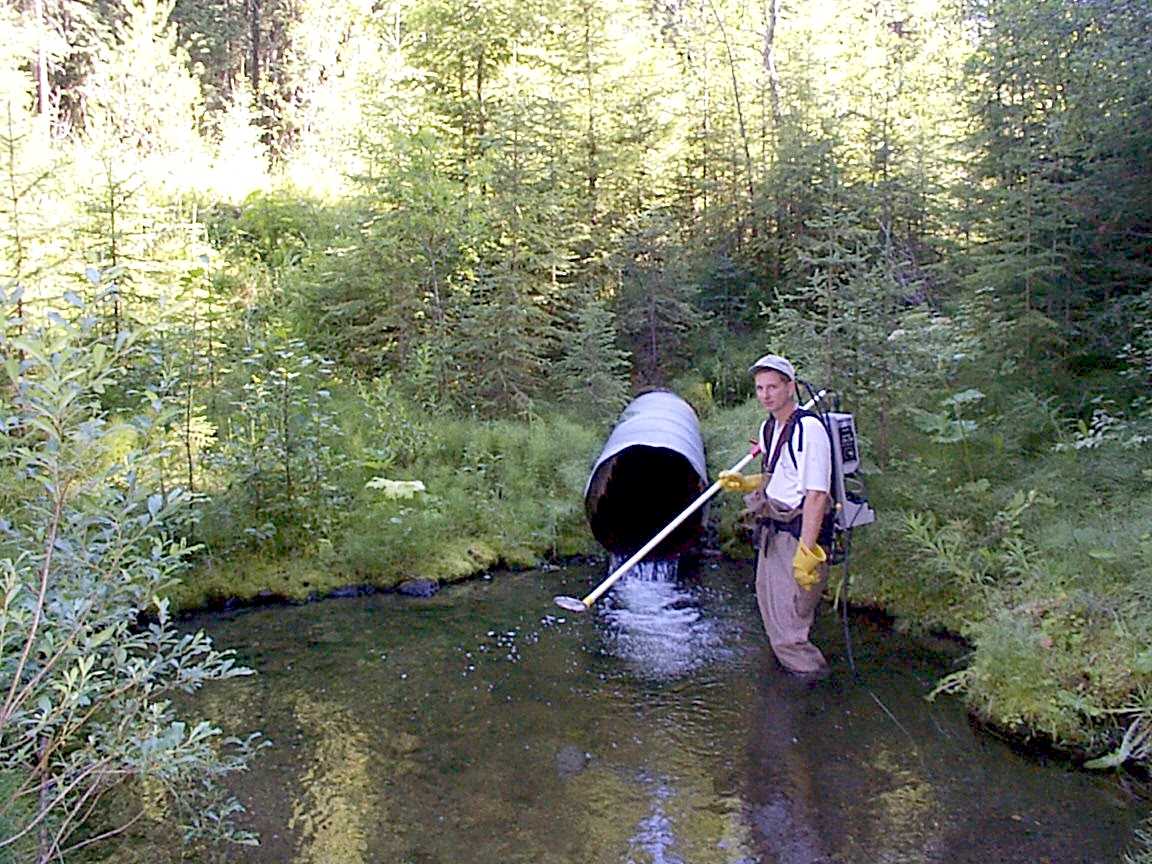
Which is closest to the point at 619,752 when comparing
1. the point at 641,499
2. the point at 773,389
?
the point at 773,389

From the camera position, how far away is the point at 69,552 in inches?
121

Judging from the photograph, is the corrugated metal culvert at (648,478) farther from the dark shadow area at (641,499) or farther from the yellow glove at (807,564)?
the yellow glove at (807,564)

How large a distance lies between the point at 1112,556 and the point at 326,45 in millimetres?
22518

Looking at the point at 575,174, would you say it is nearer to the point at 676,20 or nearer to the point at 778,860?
the point at 676,20

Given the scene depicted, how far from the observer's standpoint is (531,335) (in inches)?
488

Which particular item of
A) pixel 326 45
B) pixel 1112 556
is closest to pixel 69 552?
pixel 1112 556

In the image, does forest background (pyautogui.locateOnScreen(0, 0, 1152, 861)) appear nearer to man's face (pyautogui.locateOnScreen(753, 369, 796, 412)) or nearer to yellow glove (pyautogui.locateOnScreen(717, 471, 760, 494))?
yellow glove (pyautogui.locateOnScreen(717, 471, 760, 494))

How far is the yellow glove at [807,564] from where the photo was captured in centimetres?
559

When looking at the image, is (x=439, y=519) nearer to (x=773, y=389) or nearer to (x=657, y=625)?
(x=657, y=625)

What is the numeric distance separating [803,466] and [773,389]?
1.67 feet

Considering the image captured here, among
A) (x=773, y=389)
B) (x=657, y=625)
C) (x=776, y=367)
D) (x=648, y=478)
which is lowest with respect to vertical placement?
(x=657, y=625)

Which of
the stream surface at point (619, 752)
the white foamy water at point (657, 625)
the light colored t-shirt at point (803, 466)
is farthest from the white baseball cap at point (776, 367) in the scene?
the white foamy water at point (657, 625)

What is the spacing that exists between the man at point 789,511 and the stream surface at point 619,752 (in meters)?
0.38

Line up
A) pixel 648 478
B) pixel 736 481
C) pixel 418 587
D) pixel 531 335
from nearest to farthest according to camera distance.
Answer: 1. pixel 736 481
2. pixel 418 587
3. pixel 648 478
4. pixel 531 335
